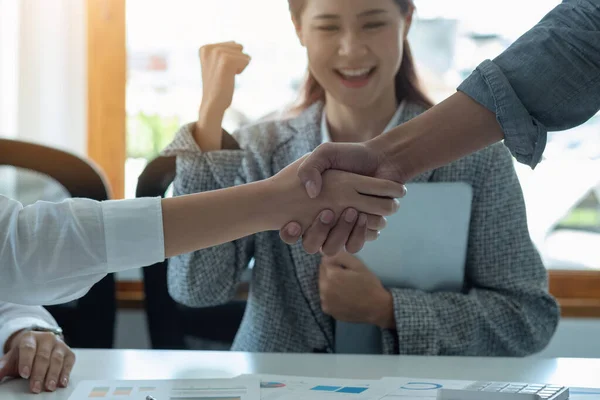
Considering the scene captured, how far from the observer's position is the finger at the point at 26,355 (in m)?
1.06

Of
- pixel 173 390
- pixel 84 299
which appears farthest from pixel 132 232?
pixel 84 299

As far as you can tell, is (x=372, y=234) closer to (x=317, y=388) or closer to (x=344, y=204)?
(x=344, y=204)

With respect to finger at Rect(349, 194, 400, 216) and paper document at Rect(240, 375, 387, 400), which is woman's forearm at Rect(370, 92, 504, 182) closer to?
finger at Rect(349, 194, 400, 216)

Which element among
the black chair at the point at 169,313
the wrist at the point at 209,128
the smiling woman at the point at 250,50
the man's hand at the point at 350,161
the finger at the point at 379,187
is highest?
the smiling woman at the point at 250,50

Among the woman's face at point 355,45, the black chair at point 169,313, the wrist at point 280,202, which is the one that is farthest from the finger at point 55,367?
the woman's face at point 355,45

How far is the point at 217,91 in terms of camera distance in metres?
1.48

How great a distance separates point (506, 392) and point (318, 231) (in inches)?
18.7

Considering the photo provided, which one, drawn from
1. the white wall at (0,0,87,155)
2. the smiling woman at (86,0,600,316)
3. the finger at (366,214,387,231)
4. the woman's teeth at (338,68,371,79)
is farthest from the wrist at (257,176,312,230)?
the white wall at (0,0,87,155)

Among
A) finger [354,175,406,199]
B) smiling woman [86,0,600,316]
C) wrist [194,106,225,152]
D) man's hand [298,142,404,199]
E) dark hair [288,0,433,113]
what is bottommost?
finger [354,175,406,199]

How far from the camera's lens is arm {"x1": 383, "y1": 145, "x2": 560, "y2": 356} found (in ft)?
4.55

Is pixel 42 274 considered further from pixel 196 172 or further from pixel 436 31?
pixel 436 31

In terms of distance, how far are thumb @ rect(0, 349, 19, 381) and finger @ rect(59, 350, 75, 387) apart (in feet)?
0.22

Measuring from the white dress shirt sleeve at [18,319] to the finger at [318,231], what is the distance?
0.41 meters

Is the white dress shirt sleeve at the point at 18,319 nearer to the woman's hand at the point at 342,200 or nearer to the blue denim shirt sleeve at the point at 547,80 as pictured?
the woman's hand at the point at 342,200
